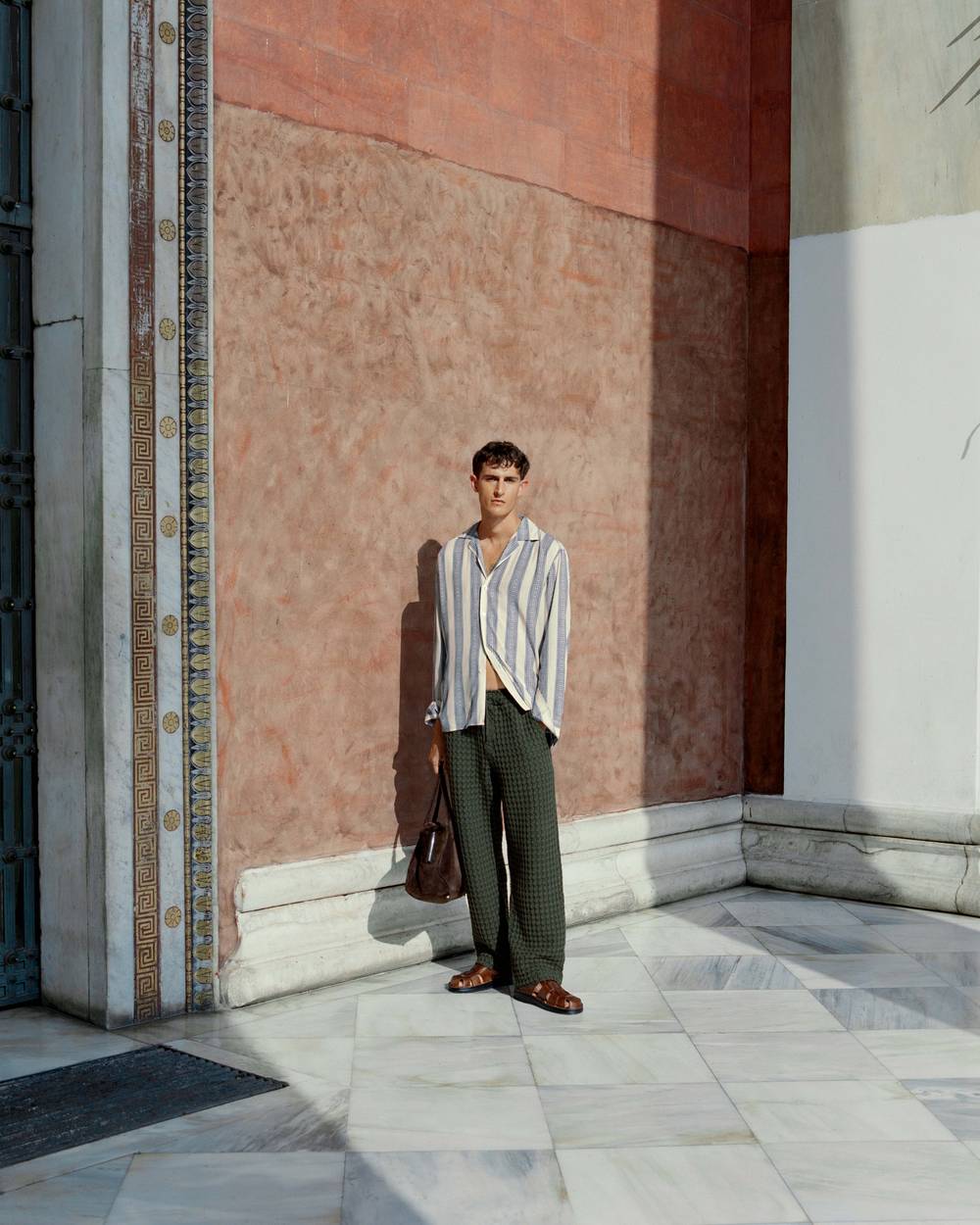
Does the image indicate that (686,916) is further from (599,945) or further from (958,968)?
(958,968)

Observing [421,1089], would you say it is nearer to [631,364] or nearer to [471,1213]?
[471,1213]

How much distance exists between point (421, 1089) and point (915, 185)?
15.7ft

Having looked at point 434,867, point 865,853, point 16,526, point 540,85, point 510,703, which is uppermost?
point 540,85

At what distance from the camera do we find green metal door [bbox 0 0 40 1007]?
193 inches

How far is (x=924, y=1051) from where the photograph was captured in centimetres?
467

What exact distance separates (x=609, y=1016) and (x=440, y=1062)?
0.76 meters

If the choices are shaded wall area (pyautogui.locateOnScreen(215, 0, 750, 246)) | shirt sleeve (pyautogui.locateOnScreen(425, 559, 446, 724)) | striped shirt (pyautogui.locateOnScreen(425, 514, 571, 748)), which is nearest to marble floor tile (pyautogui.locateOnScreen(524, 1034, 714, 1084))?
striped shirt (pyautogui.locateOnScreen(425, 514, 571, 748))

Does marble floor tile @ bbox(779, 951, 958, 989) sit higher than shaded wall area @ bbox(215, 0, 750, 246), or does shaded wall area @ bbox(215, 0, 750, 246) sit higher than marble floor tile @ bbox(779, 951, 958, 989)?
shaded wall area @ bbox(215, 0, 750, 246)

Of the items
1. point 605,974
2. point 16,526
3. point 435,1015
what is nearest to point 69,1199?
point 435,1015

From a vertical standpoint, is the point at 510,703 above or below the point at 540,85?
below

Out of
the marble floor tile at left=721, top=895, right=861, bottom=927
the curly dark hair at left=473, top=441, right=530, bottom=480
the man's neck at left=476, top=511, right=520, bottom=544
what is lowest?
the marble floor tile at left=721, top=895, right=861, bottom=927

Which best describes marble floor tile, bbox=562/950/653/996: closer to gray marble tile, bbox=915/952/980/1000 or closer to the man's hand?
the man's hand

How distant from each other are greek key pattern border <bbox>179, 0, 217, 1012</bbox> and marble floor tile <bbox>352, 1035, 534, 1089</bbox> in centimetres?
77

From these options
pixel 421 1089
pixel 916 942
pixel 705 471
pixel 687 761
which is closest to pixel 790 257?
pixel 705 471
